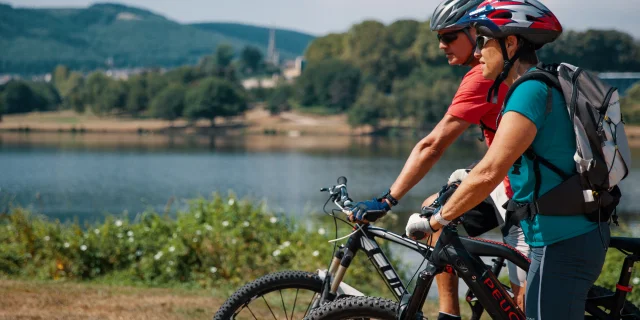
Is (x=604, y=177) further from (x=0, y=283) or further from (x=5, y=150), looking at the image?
(x=5, y=150)

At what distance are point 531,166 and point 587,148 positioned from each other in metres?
0.19

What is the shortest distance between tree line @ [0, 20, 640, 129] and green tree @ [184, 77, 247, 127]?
140 mm

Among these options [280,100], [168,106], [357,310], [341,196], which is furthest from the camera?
[280,100]

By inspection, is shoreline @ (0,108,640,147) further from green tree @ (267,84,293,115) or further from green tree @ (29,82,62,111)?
green tree @ (29,82,62,111)

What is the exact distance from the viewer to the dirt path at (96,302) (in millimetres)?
5930

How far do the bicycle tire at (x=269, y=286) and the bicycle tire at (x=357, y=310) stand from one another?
0.54 m

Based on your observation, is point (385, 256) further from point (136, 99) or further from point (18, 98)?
point (18, 98)

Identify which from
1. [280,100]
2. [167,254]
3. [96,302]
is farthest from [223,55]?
[96,302]

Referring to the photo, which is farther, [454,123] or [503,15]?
[454,123]

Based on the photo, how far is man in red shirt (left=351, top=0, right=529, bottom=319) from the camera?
11.6ft

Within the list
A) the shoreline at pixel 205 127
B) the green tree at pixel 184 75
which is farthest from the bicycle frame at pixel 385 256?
the green tree at pixel 184 75

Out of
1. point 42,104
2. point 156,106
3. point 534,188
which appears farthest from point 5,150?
point 42,104

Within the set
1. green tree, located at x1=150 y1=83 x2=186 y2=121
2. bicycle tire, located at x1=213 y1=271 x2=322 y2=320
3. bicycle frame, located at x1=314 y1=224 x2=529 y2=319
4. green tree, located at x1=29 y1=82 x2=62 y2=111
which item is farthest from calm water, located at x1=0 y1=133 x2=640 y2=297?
green tree, located at x1=29 y1=82 x2=62 y2=111

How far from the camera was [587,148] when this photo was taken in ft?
8.83
